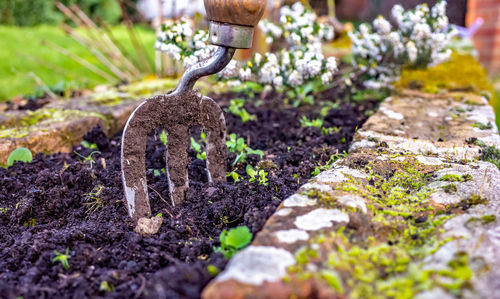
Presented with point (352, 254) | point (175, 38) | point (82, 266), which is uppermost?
point (175, 38)

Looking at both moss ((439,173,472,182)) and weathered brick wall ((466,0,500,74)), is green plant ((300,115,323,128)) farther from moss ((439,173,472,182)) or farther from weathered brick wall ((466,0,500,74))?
weathered brick wall ((466,0,500,74))

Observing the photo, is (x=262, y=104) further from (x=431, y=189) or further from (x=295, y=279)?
(x=295, y=279)

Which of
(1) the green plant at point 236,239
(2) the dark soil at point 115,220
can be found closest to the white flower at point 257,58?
(2) the dark soil at point 115,220

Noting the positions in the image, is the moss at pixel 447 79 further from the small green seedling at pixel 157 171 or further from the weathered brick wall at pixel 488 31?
the weathered brick wall at pixel 488 31

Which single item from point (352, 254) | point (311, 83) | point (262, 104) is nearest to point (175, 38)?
point (262, 104)

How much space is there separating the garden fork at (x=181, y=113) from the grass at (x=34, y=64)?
2.49 meters

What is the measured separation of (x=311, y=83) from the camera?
3574 millimetres

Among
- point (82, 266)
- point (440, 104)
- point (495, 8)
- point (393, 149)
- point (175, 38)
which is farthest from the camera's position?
point (495, 8)

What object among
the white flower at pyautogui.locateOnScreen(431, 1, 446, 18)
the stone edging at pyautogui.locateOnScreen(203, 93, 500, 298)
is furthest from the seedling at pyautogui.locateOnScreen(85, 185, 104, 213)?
the white flower at pyautogui.locateOnScreen(431, 1, 446, 18)

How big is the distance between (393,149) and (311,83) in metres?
1.64

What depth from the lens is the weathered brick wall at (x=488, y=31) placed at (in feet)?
22.6

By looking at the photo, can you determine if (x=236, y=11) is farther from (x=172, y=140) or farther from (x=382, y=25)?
(x=382, y=25)

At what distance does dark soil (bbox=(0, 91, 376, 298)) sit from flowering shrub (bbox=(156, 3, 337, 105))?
529mm

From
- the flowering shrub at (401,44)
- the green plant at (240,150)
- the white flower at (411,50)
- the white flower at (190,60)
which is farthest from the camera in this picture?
the flowering shrub at (401,44)
